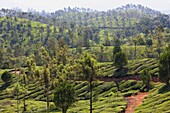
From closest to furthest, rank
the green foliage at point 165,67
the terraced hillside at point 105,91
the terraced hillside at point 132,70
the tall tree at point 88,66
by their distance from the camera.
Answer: the tall tree at point 88,66 < the green foliage at point 165,67 < the terraced hillside at point 105,91 < the terraced hillside at point 132,70

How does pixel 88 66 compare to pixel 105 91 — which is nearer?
pixel 88 66

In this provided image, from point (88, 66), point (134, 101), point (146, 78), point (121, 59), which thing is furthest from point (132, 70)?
point (88, 66)

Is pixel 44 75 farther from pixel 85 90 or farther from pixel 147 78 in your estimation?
pixel 147 78

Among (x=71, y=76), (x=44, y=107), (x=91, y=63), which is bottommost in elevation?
(x=44, y=107)

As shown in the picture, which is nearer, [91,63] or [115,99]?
[91,63]

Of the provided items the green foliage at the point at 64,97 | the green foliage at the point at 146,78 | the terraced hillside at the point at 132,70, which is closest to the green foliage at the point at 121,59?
the terraced hillside at the point at 132,70

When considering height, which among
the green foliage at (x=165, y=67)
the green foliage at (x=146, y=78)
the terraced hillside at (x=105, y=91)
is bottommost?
the terraced hillside at (x=105, y=91)

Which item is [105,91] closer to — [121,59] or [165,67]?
[121,59]

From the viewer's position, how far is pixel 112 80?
127m

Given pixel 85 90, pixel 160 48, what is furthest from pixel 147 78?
pixel 160 48

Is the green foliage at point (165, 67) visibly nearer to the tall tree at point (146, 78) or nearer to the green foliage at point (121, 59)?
the tall tree at point (146, 78)

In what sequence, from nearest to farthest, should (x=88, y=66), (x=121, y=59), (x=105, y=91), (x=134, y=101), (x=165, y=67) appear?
(x=88, y=66) → (x=134, y=101) → (x=165, y=67) → (x=105, y=91) → (x=121, y=59)

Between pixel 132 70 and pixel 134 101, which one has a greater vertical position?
pixel 132 70

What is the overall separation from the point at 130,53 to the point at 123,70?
55606 mm
